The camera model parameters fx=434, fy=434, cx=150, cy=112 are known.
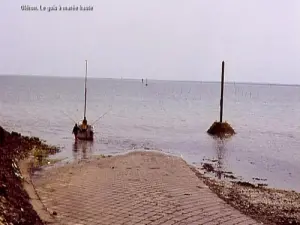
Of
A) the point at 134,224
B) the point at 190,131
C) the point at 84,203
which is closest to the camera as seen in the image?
the point at 134,224

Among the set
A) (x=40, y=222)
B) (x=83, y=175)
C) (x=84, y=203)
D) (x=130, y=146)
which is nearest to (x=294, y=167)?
(x=130, y=146)

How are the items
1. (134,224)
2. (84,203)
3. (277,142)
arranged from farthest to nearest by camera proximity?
(277,142), (84,203), (134,224)

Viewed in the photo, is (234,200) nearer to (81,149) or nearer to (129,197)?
(129,197)

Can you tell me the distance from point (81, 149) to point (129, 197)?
14.5 meters

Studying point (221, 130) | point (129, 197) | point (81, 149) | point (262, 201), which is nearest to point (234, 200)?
point (262, 201)

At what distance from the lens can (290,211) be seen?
12.3 meters

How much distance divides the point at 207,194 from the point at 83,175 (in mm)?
4568

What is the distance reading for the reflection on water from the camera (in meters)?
22.6

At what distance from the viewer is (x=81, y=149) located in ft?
84.1

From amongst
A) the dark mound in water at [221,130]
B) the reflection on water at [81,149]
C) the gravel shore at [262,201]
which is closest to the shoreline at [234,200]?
the gravel shore at [262,201]

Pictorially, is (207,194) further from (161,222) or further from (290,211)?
(161,222)

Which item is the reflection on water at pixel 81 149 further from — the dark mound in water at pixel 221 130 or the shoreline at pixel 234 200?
the dark mound in water at pixel 221 130

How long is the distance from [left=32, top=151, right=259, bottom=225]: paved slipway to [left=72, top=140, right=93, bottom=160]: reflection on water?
514cm

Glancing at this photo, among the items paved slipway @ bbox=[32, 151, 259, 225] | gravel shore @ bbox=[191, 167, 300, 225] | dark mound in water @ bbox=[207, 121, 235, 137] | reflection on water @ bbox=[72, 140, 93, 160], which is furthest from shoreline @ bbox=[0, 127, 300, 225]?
dark mound in water @ bbox=[207, 121, 235, 137]
